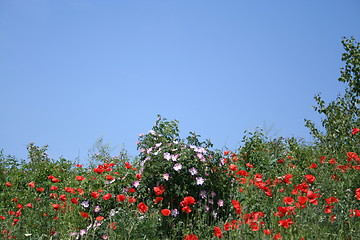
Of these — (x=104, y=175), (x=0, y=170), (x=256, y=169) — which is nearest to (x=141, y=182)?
(x=104, y=175)

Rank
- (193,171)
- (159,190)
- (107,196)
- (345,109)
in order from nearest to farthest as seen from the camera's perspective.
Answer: (159,190) → (107,196) → (193,171) → (345,109)

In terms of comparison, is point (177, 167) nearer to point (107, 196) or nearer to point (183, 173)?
point (183, 173)

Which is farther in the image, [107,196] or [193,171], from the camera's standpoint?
[193,171]

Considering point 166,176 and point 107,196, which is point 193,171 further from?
point 107,196

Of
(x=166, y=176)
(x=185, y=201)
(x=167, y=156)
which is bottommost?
(x=185, y=201)

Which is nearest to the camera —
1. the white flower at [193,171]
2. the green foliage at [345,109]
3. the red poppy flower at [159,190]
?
the red poppy flower at [159,190]

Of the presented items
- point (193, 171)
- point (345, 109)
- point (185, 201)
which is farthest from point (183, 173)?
point (345, 109)

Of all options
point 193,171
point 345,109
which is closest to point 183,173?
point 193,171

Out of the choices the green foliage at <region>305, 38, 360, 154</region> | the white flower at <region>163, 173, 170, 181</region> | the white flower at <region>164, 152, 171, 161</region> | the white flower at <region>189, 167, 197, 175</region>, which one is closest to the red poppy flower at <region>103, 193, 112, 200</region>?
the white flower at <region>163, 173, 170, 181</region>

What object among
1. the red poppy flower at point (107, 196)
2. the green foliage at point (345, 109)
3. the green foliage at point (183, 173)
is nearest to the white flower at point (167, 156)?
the green foliage at point (183, 173)

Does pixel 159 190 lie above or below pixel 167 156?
below

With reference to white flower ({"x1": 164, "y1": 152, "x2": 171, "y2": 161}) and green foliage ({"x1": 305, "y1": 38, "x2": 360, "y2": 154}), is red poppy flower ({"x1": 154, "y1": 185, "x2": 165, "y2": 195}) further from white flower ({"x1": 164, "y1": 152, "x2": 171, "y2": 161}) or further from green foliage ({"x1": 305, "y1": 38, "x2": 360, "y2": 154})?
green foliage ({"x1": 305, "y1": 38, "x2": 360, "y2": 154})

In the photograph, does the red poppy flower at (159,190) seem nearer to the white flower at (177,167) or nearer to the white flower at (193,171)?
the white flower at (177,167)

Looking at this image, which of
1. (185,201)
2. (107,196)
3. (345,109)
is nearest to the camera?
(185,201)
